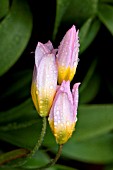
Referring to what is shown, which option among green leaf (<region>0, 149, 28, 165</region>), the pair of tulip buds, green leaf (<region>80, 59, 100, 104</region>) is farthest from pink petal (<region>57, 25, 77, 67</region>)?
green leaf (<region>80, 59, 100, 104</region>)

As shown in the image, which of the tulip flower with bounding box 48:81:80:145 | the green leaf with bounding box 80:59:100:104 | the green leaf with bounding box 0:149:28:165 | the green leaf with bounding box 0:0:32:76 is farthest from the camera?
the green leaf with bounding box 80:59:100:104

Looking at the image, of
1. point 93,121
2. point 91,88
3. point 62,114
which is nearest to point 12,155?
point 62,114

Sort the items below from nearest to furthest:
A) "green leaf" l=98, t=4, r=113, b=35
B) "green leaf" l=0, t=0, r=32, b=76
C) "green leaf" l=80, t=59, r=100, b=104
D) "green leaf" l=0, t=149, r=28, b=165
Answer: "green leaf" l=0, t=149, r=28, b=165
"green leaf" l=0, t=0, r=32, b=76
"green leaf" l=98, t=4, r=113, b=35
"green leaf" l=80, t=59, r=100, b=104

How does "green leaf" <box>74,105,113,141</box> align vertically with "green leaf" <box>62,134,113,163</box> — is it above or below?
above

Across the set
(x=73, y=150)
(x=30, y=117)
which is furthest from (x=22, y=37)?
(x=73, y=150)

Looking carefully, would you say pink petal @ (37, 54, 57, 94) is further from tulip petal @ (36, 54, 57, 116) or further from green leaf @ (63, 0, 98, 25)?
green leaf @ (63, 0, 98, 25)

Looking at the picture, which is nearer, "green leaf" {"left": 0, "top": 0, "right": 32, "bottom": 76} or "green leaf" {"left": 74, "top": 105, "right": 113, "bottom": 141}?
"green leaf" {"left": 0, "top": 0, "right": 32, "bottom": 76}
